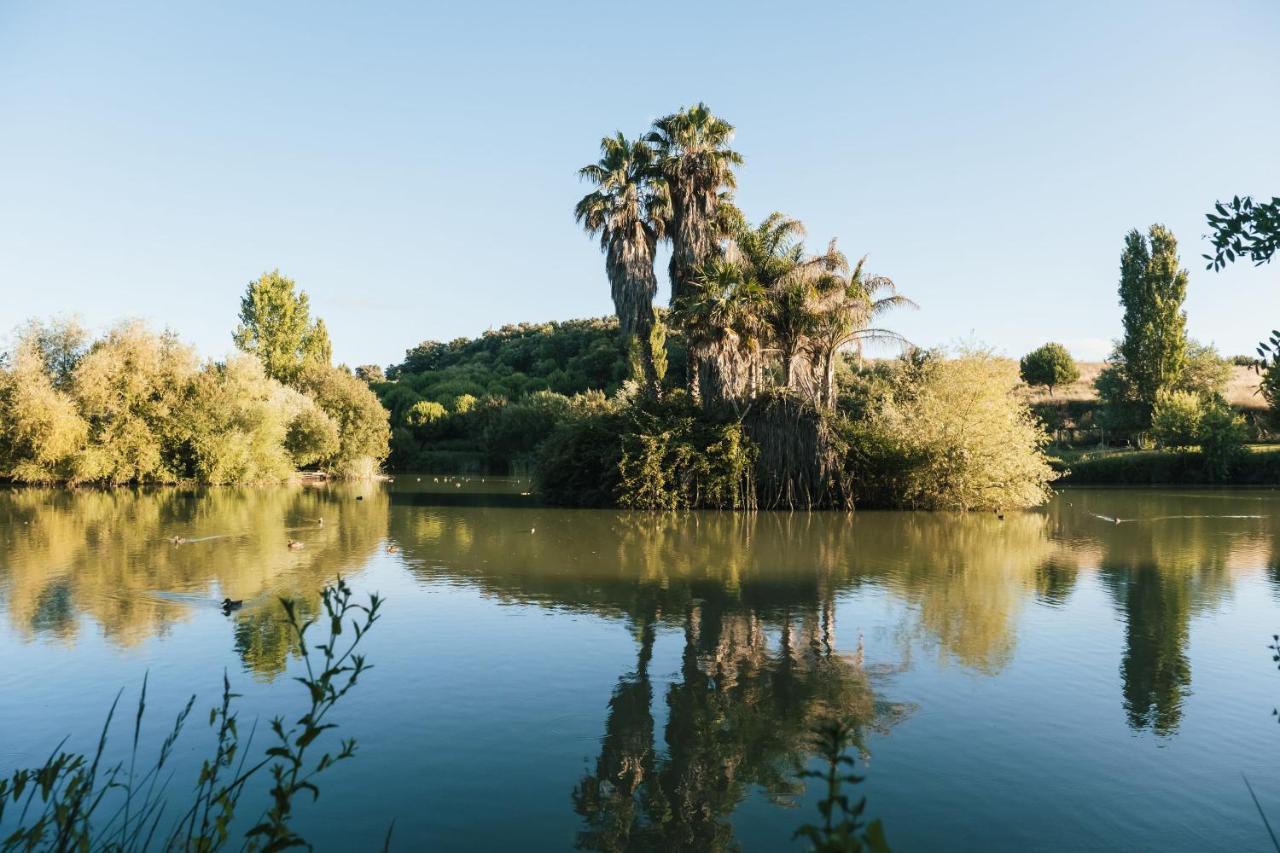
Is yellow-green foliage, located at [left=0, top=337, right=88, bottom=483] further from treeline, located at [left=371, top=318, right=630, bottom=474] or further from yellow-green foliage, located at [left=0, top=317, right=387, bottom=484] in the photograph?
treeline, located at [left=371, top=318, right=630, bottom=474]

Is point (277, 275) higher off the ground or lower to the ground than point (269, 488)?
higher

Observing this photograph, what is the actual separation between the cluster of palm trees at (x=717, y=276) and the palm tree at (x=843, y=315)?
41 mm

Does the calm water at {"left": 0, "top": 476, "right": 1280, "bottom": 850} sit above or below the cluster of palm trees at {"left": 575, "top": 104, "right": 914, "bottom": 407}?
below

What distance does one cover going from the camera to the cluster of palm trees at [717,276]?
102 ft

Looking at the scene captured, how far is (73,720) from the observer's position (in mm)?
7883

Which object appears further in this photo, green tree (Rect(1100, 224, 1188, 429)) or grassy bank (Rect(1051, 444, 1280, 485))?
green tree (Rect(1100, 224, 1188, 429))

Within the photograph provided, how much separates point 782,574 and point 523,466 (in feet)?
173

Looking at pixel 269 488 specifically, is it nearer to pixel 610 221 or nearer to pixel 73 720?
pixel 610 221

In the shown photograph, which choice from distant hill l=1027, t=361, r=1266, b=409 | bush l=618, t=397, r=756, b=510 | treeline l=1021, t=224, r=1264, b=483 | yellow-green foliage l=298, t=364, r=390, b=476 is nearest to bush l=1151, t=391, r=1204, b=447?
treeline l=1021, t=224, r=1264, b=483

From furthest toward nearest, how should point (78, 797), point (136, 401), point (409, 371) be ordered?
point (409, 371), point (136, 401), point (78, 797)

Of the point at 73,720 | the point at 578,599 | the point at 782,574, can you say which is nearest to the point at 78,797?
the point at 73,720

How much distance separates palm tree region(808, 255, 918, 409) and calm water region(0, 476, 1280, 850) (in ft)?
41.1

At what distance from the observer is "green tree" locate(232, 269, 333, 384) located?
64.8m

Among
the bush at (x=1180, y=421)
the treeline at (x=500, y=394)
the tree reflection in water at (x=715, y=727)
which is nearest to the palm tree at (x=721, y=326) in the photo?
the tree reflection in water at (x=715, y=727)
